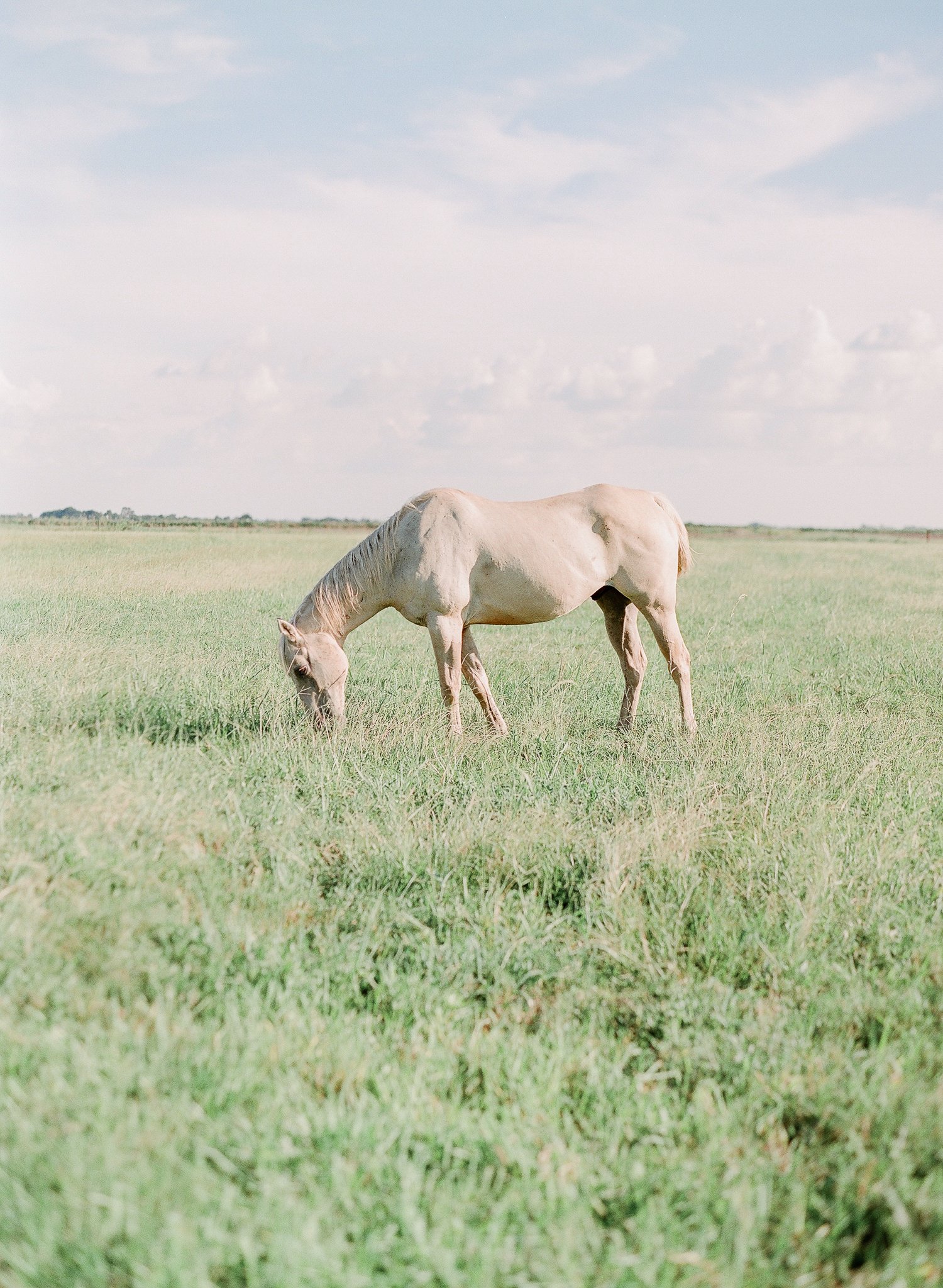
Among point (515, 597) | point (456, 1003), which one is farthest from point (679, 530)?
point (456, 1003)

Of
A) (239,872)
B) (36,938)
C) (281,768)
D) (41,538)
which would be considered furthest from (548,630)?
(41,538)

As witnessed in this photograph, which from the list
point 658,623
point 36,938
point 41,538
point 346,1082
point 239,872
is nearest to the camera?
point 346,1082

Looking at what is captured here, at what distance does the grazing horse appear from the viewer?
7.18 m

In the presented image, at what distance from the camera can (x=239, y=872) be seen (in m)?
4.03

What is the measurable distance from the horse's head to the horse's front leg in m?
0.79

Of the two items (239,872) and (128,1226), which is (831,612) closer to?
(239,872)

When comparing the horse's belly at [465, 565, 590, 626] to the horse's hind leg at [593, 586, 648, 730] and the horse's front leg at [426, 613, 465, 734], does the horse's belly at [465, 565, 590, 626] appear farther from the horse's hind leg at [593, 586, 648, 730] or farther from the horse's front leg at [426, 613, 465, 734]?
the horse's hind leg at [593, 586, 648, 730]

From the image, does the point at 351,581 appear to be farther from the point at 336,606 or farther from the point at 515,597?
the point at 515,597

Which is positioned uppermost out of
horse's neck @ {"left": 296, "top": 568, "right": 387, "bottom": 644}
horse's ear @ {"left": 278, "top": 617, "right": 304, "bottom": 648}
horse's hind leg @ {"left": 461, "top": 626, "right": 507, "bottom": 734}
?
horse's neck @ {"left": 296, "top": 568, "right": 387, "bottom": 644}

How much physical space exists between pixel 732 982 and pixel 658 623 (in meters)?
4.78

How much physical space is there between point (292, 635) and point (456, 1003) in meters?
3.95

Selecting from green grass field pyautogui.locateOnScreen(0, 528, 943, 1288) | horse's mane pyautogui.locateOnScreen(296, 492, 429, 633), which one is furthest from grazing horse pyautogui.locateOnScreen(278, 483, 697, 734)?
green grass field pyautogui.locateOnScreen(0, 528, 943, 1288)

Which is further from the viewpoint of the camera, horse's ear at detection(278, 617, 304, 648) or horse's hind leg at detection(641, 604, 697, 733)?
horse's hind leg at detection(641, 604, 697, 733)

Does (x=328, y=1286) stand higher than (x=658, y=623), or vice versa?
(x=658, y=623)
